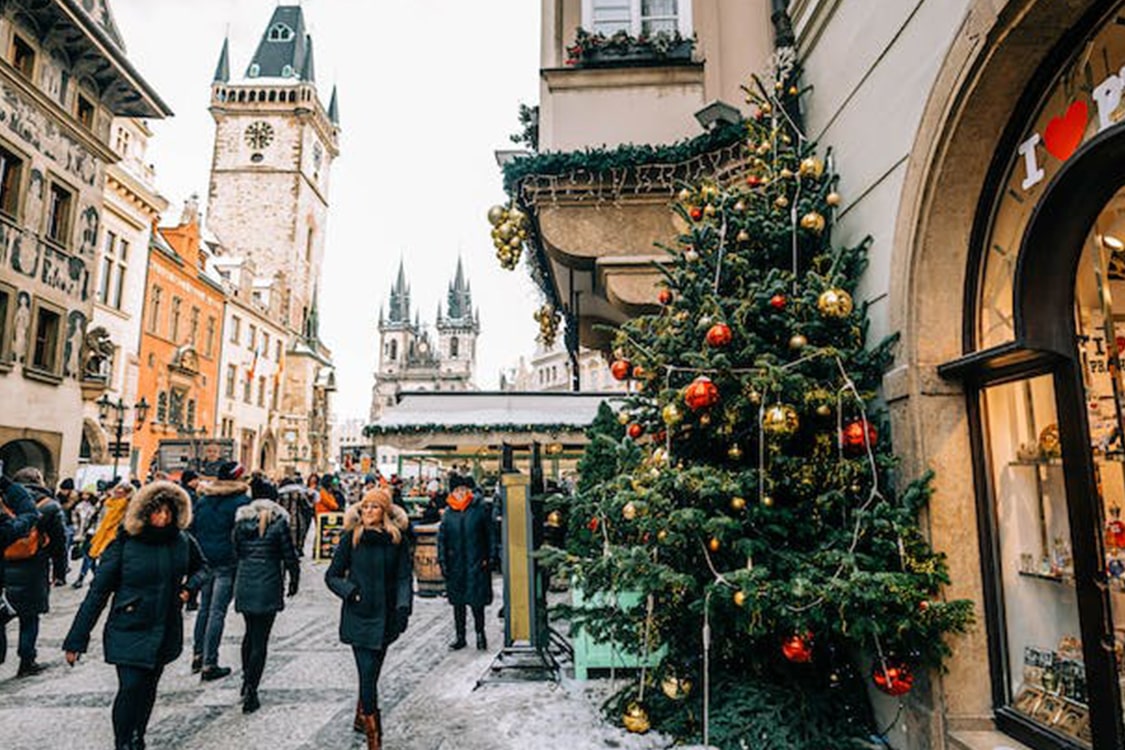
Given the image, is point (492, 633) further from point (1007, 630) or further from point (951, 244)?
point (951, 244)

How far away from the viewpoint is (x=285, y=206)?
198 feet

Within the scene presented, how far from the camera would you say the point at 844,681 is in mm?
4871

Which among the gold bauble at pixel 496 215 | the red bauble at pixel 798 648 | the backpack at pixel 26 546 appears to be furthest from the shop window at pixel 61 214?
the red bauble at pixel 798 648

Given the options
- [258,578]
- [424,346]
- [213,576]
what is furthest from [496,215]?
[424,346]

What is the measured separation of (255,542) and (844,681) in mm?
4766

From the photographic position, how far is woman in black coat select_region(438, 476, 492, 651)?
8.09m

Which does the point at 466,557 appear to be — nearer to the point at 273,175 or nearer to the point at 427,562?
the point at 427,562

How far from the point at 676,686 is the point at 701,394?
197cm

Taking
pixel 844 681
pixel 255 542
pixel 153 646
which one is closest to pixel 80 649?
pixel 153 646

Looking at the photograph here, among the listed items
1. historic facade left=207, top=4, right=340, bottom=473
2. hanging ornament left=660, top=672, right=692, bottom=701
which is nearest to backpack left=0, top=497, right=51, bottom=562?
hanging ornament left=660, top=672, right=692, bottom=701

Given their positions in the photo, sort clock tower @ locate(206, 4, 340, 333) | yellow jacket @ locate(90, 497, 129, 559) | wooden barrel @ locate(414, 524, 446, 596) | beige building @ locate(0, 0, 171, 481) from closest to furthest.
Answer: yellow jacket @ locate(90, 497, 129, 559)
wooden barrel @ locate(414, 524, 446, 596)
beige building @ locate(0, 0, 171, 481)
clock tower @ locate(206, 4, 340, 333)

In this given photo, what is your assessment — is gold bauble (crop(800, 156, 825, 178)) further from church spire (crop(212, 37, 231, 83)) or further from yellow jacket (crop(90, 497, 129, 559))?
church spire (crop(212, 37, 231, 83))

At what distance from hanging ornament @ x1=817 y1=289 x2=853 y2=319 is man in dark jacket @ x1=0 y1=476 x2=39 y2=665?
7061 millimetres

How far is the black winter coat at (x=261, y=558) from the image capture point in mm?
5875
